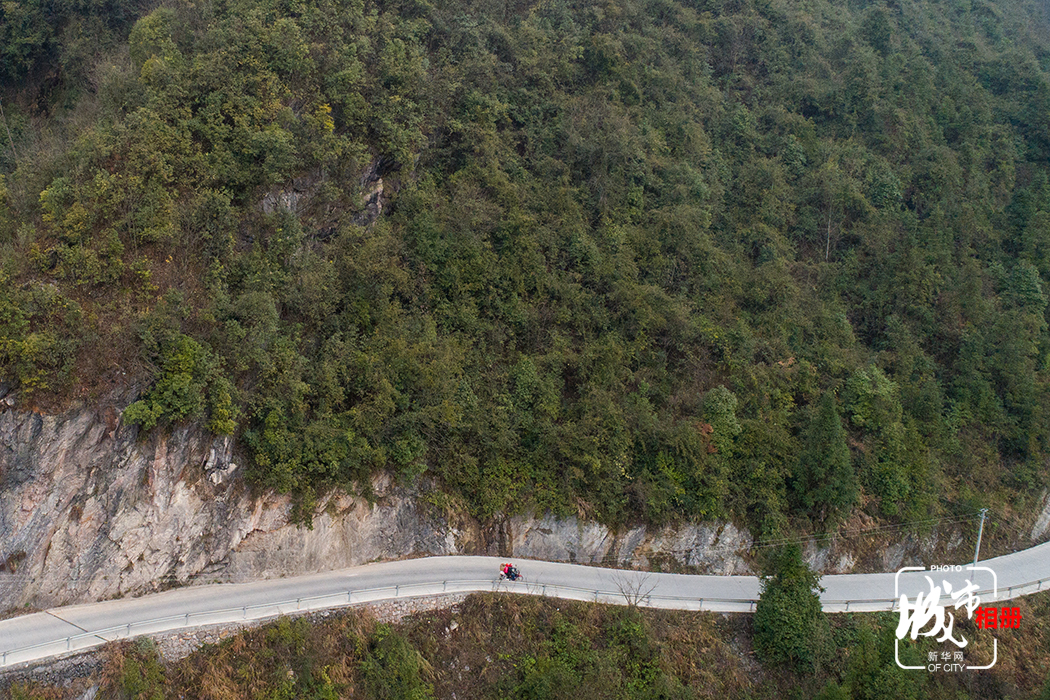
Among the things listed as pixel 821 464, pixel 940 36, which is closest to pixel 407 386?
pixel 821 464

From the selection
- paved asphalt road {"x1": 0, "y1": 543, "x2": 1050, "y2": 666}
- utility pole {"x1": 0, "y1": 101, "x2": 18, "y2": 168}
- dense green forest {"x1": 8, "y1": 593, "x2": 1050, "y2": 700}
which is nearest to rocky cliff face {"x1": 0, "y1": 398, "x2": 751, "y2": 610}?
paved asphalt road {"x1": 0, "y1": 543, "x2": 1050, "y2": 666}

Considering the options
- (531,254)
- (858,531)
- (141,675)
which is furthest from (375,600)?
→ (858,531)

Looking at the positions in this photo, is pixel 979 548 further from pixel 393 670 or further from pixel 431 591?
pixel 393 670

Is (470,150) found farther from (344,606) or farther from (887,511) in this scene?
(887,511)

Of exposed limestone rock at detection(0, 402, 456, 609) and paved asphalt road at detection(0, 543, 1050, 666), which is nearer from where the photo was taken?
exposed limestone rock at detection(0, 402, 456, 609)

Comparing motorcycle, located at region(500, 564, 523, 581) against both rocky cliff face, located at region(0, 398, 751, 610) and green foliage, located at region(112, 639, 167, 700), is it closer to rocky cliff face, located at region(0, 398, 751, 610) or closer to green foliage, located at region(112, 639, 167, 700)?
rocky cliff face, located at region(0, 398, 751, 610)
